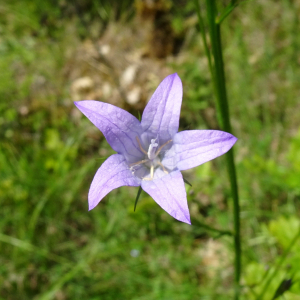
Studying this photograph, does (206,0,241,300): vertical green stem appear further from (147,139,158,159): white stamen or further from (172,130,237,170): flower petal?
(147,139,158,159): white stamen

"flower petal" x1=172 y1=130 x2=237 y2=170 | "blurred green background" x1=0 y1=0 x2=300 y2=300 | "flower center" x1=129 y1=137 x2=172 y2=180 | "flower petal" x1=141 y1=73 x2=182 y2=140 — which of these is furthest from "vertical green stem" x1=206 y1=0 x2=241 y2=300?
"blurred green background" x1=0 y1=0 x2=300 y2=300

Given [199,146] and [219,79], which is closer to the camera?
[219,79]

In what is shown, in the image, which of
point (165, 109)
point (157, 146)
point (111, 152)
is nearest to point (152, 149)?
point (157, 146)

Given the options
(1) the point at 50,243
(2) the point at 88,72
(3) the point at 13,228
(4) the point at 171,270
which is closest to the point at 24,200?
(3) the point at 13,228

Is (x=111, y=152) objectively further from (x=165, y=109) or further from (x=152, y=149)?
(x=165, y=109)

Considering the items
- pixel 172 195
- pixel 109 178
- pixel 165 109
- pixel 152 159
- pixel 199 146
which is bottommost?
pixel 172 195

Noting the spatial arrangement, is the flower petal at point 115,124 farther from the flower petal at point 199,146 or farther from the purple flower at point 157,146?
the flower petal at point 199,146

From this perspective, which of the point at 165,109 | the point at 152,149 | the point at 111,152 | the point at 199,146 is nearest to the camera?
the point at 199,146
